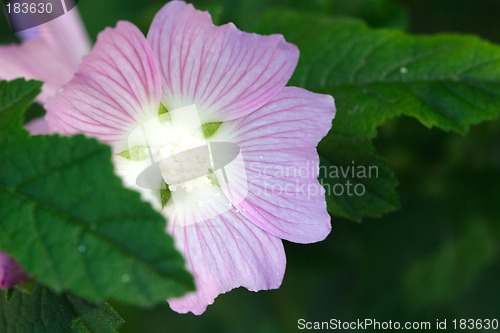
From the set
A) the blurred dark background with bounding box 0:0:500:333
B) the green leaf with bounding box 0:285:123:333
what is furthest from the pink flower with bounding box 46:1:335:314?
the blurred dark background with bounding box 0:0:500:333

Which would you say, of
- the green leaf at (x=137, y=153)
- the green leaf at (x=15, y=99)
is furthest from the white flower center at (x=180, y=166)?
the green leaf at (x=15, y=99)

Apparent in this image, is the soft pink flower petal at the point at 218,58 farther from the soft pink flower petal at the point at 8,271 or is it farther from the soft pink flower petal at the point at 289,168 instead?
the soft pink flower petal at the point at 8,271

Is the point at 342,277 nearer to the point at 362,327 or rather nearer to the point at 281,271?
the point at 362,327

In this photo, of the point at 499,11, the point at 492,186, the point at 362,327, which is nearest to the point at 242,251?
the point at 362,327

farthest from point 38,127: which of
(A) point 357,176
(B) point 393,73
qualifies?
(B) point 393,73

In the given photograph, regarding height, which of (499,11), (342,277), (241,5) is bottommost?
(342,277)

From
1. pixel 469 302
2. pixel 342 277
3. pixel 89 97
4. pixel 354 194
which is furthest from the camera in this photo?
pixel 342 277

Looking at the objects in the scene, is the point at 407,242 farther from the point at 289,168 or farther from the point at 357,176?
the point at 289,168
